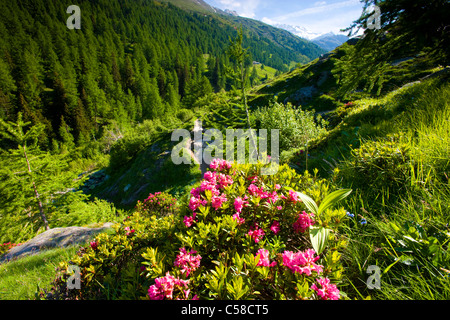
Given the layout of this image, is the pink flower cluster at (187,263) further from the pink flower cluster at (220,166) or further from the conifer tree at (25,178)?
the conifer tree at (25,178)

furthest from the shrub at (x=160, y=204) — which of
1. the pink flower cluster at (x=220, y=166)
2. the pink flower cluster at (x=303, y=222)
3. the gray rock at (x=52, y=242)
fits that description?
the pink flower cluster at (x=303, y=222)

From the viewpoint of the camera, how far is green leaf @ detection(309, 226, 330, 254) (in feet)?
4.84

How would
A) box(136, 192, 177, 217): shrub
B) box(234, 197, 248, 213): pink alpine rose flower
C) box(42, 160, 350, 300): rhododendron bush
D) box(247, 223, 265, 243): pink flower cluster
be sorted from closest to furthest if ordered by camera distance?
box(42, 160, 350, 300): rhododendron bush
box(247, 223, 265, 243): pink flower cluster
box(234, 197, 248, 213): pink alpine rose flower
box(136, 192, 177, 217): shrub

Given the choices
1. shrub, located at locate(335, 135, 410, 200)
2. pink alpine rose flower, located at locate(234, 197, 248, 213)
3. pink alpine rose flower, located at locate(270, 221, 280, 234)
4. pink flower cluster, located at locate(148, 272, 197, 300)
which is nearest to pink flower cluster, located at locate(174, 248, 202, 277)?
pink flower cluster, located at locate(148, 272, 197, 300)

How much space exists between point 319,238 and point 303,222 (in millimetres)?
262

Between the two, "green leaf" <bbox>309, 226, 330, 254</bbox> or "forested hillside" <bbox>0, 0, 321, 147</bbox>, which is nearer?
"green leaf" <bbox>309, 226, 330, 254</bbox>

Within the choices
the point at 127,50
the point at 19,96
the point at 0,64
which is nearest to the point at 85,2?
the point at 127,50

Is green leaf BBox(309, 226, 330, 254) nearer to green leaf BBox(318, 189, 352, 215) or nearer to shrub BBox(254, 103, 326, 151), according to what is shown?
green leaf BBox(318, 189, 352, 215)

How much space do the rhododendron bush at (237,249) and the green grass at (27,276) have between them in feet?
4.12

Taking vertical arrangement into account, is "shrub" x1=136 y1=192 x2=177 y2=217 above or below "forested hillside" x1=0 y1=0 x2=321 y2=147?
below

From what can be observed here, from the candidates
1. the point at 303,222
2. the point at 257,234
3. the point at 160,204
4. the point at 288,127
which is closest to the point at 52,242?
the point at 160,204

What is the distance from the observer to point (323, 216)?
1.80 meters

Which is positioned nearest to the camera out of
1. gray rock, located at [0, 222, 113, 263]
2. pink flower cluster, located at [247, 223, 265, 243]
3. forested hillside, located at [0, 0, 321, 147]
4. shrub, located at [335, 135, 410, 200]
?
pink flower cluster, located at [247, 223, 265, 243]

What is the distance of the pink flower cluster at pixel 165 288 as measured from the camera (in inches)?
49.3
